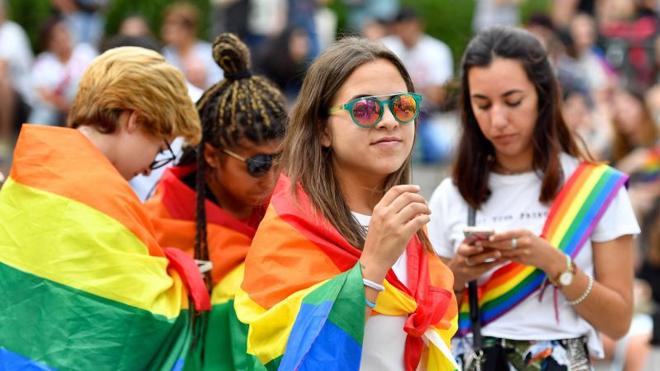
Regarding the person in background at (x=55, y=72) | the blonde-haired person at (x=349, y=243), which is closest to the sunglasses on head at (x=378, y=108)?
the blonde-haired person at (x=349, y=243)

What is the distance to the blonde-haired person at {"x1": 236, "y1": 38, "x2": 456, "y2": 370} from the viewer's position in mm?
3146

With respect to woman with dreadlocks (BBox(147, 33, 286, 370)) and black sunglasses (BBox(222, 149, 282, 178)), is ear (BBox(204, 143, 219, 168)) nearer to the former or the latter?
woman with dreadlocks (BBox(147, 33, 286, 370))

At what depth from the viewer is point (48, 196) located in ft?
11.5

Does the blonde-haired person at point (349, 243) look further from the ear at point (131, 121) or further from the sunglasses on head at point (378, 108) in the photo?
the ear at point (131, 121)

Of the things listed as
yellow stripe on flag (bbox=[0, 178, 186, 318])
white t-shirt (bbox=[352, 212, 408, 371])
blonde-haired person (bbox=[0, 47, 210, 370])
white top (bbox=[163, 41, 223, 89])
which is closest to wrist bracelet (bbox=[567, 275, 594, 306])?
white t-shirt (bbox=[352, 212, 408, 371])

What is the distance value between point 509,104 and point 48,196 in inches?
64.2

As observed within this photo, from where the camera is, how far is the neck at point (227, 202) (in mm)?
4082

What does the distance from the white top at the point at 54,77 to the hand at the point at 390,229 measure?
7.85 m

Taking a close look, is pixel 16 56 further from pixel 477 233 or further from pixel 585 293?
pixel 585 293

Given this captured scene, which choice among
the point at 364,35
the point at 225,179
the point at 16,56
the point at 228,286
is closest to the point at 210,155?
the point at 225,179

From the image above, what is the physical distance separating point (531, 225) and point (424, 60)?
7820 millimetres

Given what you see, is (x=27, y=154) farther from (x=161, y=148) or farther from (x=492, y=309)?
(x=492, y=309)

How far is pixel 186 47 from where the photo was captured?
11.1 meters

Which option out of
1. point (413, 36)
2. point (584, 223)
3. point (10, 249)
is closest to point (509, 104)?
point (584, 223)
